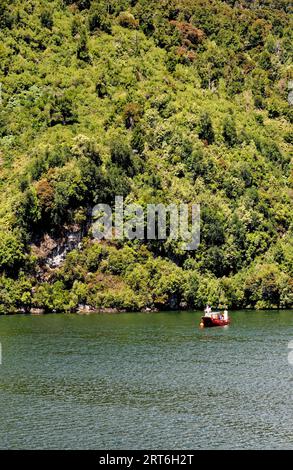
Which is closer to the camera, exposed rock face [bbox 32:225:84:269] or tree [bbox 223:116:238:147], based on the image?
exposed rock face [bbox 32:225:84:269]

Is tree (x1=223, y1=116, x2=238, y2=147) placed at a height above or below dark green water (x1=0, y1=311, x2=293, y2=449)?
above

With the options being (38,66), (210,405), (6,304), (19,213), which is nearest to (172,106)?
(38,66)

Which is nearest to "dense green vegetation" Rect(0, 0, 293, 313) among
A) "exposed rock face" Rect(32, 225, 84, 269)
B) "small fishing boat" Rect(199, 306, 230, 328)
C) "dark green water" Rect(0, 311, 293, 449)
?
"exposed rock face" Rect(32, 225, 84, 269)

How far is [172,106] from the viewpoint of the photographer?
15700 centimetres

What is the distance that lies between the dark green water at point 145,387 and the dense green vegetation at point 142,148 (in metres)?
26.8

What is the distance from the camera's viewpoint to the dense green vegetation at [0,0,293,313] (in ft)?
427

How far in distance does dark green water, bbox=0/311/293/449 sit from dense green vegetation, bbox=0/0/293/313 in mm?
26777

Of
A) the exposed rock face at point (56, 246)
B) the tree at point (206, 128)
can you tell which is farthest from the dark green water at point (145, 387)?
the tree at point (206, 128)

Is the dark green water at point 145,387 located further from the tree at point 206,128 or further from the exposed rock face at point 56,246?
the tree at point 206,128

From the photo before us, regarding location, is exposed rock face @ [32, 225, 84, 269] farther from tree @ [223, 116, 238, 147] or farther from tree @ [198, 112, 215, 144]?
tree @ [223, 116, 238, 147]

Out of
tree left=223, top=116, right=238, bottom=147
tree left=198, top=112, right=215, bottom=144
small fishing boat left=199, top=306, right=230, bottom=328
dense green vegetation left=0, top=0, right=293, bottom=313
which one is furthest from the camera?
tree left=223, top=116, right=238, bottom=147

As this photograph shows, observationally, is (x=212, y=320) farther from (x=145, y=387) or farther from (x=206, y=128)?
(x=206, y=128)

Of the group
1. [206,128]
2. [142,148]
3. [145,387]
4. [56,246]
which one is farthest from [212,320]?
[206,128]

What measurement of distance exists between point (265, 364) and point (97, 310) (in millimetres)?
→ 57206
